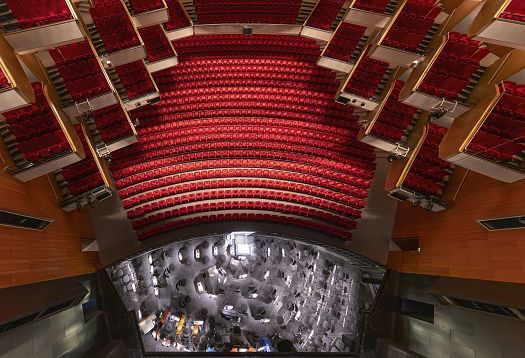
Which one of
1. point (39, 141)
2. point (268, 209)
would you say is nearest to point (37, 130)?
point (39, 141)

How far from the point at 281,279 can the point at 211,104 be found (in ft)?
6.21

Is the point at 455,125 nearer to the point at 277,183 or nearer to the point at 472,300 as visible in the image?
the point at 472,300

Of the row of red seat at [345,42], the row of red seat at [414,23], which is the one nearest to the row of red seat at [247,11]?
the row of red seat at [345,42]

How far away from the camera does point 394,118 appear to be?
2.76 m

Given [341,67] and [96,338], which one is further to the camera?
[341,67]

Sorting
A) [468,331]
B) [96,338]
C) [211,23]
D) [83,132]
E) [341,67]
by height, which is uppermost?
[211,23]

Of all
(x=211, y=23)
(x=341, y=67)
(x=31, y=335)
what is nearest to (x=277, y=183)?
(x=341, y=67)

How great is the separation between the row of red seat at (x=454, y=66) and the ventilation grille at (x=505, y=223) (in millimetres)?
841

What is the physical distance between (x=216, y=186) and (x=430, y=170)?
1.73 m

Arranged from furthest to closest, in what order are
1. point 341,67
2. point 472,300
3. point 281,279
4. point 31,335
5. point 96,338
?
point 281,279
point 341,67
point 96,338
point 472,300
point 31,335

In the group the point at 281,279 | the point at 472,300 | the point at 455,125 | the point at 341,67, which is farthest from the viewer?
the point at 281,279

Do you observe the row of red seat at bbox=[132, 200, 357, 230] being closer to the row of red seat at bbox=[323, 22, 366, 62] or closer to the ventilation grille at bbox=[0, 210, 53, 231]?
the ventilation grille at bbox=[0, 210, 53, 231]

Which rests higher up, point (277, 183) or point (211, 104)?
point (211, 104)

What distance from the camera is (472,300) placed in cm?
181
